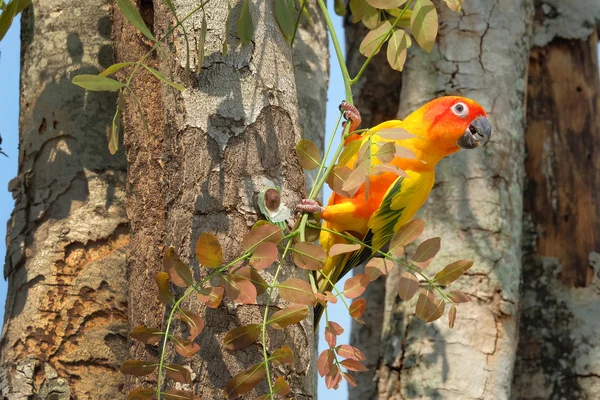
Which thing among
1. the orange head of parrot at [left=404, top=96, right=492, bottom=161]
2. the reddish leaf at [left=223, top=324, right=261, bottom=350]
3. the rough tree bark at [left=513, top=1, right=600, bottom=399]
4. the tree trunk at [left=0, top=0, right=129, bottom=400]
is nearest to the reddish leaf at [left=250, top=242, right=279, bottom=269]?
the reddish leaf at [left=223, top=324, right=261, bottom=350]

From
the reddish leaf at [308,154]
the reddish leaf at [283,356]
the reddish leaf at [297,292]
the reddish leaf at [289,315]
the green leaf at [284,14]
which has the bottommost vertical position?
the reddish leaf at [283,356]

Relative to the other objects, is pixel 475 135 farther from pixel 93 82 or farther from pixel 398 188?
pixel 93 82

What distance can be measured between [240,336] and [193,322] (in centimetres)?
9

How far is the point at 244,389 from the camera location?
1.49 meters

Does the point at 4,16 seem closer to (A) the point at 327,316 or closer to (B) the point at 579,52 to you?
(A) the point at 327,316

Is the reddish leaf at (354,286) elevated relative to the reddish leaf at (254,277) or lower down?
elevated

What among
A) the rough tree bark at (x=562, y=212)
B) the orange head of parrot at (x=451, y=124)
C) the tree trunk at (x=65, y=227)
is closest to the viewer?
the tree trunk at (x=65, y=227)

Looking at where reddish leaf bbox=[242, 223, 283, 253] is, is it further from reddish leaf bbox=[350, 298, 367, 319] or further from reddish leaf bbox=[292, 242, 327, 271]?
reddish leaf bbox=[350, 298, 367, 319]

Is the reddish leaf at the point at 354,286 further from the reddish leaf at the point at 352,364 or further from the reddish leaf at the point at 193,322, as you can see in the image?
the reddish leaf at the point at 193,322

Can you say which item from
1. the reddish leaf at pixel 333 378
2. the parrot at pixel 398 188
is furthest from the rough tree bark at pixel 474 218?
the reddish leaf at pixel 333 378

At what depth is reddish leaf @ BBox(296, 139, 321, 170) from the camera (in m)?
1.68

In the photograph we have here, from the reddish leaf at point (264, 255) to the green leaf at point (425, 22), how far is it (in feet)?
1.64

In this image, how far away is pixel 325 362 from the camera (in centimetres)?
163

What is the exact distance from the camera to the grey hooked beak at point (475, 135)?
2.62 metres
